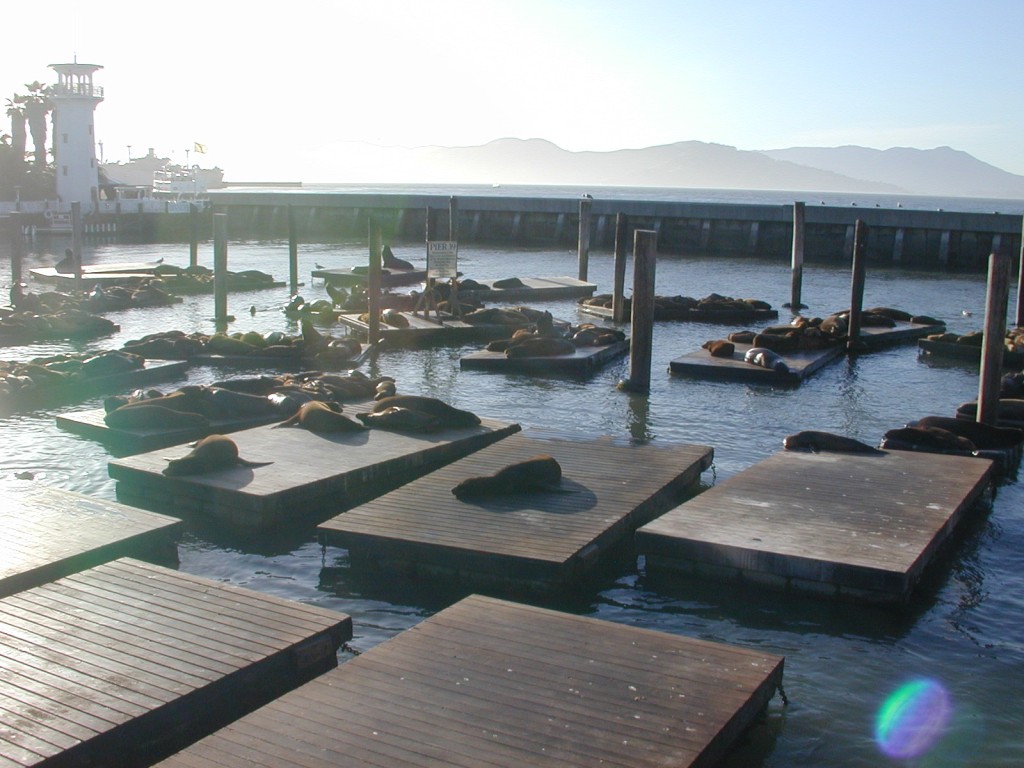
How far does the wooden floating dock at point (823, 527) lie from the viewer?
692cm

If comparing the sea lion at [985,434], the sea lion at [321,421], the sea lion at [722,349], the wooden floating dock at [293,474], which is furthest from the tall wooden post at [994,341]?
the sea lion at [321,421]

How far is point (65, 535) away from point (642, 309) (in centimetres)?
861

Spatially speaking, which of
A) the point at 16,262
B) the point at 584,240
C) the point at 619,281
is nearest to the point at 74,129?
the point at 16,262

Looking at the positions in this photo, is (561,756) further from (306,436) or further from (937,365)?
(937,365)

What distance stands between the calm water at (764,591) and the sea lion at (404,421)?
1.61 m

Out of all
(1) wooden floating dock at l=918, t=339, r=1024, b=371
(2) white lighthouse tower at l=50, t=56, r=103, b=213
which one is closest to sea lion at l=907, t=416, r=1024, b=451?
(1) wooden floating dock at l=918, t=339, r=1024, b=371

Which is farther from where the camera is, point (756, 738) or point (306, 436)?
point (306, 436)

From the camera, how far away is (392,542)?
747 centimetres

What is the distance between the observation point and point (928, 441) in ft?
34.1

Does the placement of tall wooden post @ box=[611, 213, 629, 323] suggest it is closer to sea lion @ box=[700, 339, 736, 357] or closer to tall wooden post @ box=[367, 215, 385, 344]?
sea lion @ box=[700, 339, 736, 357]

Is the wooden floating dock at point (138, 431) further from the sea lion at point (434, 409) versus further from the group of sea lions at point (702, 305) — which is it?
the group of sea lions at point (702, 305)

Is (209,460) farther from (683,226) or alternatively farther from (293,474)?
(683,226)

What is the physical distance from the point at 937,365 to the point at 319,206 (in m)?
44.2

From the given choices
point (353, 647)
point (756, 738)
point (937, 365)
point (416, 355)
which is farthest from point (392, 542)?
point (937, 365)
